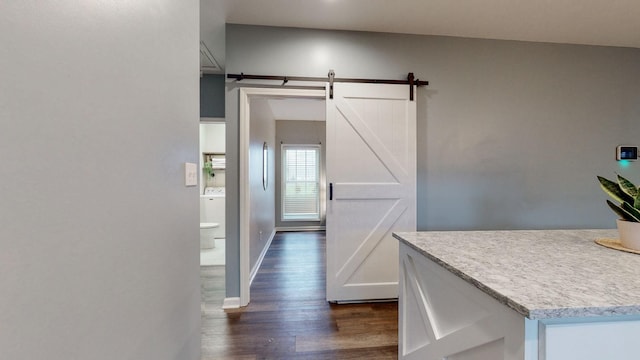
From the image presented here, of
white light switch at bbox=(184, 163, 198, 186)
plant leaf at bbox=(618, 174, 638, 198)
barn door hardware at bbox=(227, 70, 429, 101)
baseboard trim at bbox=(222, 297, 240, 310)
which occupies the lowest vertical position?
baseboard trim at bbox=(222, 297, 240, 310)

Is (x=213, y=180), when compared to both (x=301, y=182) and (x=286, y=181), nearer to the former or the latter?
(x=286, y=181)

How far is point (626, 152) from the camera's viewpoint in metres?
2.97

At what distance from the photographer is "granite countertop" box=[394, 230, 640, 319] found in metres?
0.69

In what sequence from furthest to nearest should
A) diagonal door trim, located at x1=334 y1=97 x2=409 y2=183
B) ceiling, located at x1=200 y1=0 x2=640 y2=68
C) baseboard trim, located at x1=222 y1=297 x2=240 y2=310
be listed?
diagonal door trim, located at x1=334 y1=97 x2=409 y2=183
baseboard trim, located at x1=222 y1=297 x2=240 y2=310
ceiling, located at x1=200 y1=0 x2=640 y2=68

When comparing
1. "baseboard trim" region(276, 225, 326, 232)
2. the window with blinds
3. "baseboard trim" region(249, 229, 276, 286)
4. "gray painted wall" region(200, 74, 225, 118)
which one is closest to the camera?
"baseboard trim" region(249, 229, 276, 286)

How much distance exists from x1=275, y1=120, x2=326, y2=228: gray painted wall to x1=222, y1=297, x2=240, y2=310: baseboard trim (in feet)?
12.3

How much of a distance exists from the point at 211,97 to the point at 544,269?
3746 mm

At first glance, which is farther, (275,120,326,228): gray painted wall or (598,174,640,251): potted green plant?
(275,120,326,228): gray painted wall

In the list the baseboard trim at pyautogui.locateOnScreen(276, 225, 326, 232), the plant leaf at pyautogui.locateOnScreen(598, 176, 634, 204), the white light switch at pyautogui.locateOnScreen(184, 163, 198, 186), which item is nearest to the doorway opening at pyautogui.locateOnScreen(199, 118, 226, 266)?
the baseboard trim at pyautogui.locateOnScreen(276, 225, 326, 232)

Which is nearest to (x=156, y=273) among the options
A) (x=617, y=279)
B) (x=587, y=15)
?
(x=617, y=279)

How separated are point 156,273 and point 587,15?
3731 mm

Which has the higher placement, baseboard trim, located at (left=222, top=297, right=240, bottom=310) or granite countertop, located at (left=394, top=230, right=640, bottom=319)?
granite countertop, located at (left=394, top=230, right=640, bottom=319)

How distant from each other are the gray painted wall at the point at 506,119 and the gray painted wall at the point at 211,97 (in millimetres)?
1525

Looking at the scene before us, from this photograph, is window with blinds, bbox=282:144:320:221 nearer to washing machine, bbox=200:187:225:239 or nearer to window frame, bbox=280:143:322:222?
window frame, bbox=280:143:322:222
